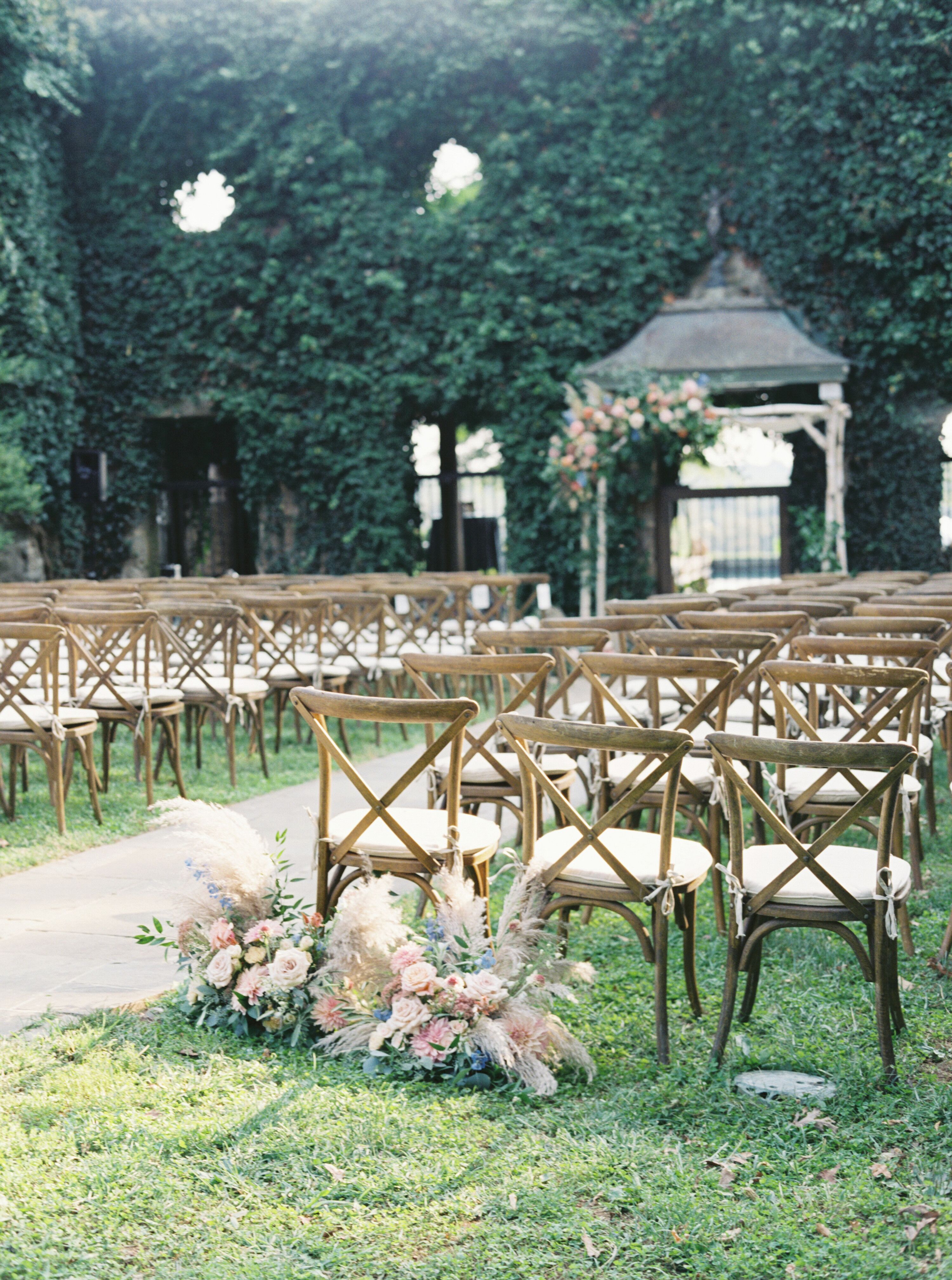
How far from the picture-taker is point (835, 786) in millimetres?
4082

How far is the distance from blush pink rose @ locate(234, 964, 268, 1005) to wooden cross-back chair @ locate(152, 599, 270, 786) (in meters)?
3.07

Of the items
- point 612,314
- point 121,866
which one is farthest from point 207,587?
point 612,314

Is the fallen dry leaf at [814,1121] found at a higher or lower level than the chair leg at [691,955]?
lower

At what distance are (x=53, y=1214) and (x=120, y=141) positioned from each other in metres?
17.0

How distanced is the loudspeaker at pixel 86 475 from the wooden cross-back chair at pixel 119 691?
34.7 feet

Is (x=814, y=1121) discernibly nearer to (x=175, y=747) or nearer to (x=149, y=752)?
(x=149, y=752)

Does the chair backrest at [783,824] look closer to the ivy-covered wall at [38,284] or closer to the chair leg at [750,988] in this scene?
the chair leg at [750,988]

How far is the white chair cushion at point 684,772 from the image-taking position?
13.5 ft

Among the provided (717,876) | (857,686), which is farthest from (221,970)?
(857,686)

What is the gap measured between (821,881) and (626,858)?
54cm

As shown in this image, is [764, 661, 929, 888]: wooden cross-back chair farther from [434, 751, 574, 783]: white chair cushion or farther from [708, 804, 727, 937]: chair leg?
[434, 751, 574, 783]: white chair cushion

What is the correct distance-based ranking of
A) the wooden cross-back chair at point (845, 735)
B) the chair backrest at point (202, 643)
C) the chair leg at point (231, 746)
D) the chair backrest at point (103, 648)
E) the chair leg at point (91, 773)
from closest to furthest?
the wooden cross-back chair at point (845, 735), the chair leg at point (91, 773), the chair backrest at point (103, 648), the chair backrest at point (202, 643), the chair leg at point (231, 746)

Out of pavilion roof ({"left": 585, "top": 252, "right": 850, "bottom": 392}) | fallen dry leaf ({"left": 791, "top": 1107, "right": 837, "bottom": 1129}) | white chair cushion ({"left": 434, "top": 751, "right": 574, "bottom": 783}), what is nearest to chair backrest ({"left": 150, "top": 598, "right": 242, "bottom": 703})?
white chair cushion ({"left": 434, "top": 751, "right": 574, "bottom": 783})

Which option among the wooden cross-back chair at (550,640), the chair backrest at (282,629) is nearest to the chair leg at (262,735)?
the chair backrest at (282,629)
